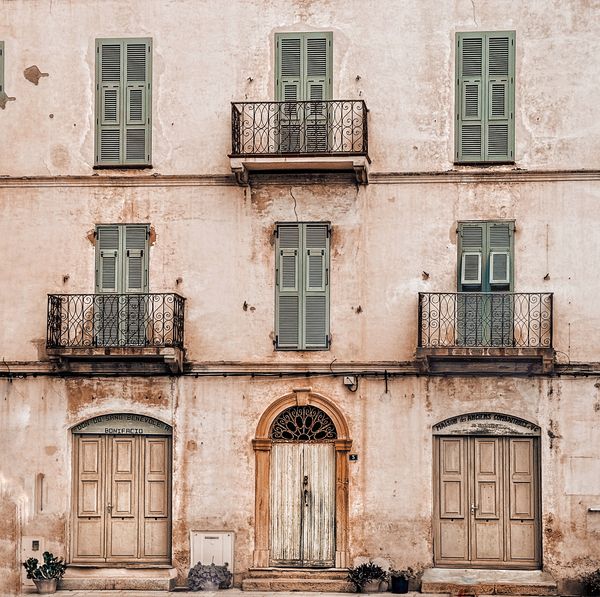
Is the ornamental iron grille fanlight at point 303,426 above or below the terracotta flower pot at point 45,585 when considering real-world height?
above

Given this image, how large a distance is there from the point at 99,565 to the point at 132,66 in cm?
918

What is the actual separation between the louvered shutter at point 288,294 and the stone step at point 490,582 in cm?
486

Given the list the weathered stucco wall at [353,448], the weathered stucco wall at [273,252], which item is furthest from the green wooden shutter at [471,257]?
the weathered stucco wall at [353,448]

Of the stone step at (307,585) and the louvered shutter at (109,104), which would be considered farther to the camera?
the louvered shutter at (109,104)

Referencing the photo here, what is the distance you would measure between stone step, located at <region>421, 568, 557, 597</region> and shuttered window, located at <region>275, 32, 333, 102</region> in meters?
8.88

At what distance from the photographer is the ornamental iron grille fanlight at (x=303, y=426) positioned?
87.0ft

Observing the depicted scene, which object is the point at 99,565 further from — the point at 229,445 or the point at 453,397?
the point at 453,397

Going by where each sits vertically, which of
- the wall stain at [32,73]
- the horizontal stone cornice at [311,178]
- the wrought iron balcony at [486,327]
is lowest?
the wrought iron balcony at [486,327]

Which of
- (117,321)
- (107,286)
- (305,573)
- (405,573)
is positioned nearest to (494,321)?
(405,573)

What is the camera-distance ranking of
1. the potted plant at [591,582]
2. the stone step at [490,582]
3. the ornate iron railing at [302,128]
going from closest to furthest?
the potted plant at [591,582], the stone step at [490,582], the ornate iron railing at [302,128]

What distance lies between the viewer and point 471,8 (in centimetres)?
2659

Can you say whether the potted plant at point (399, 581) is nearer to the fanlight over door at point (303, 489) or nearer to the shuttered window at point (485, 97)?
the fanlight over door at point (303, 489)

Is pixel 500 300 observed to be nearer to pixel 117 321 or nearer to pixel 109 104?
pixel 117 321

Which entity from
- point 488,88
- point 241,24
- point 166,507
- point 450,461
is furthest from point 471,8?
point 166,507
